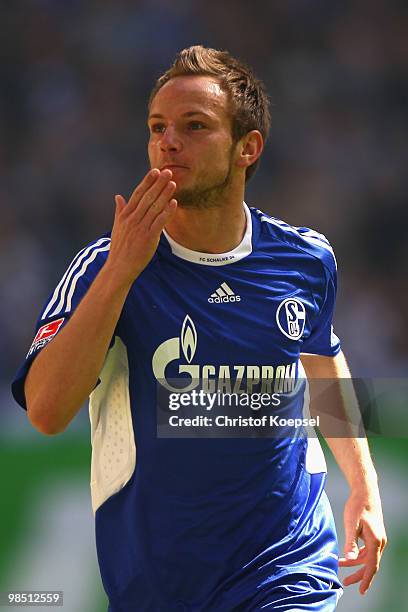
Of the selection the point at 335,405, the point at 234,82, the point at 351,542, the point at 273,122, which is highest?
the point at 273,122

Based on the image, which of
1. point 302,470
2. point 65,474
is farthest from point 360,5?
point 302,470

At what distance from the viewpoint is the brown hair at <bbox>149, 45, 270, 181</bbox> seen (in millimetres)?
4086

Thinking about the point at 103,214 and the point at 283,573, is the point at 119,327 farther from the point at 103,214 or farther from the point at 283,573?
the point at 103,214

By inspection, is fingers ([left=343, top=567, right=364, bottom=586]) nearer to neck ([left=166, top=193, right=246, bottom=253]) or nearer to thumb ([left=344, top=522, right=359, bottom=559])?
thumb ([left=344, top=522, right=359, bottom=559])

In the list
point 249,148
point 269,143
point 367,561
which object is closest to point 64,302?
point 249,148

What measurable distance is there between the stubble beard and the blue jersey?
0.17 metres

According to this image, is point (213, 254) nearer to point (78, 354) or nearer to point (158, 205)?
point (158, 205)

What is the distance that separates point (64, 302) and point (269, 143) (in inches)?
397

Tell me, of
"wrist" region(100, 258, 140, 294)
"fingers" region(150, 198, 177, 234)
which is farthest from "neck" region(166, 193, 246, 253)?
"wrist" region(100, 258, 140, 294)

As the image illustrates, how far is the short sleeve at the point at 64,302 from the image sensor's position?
3635 mm

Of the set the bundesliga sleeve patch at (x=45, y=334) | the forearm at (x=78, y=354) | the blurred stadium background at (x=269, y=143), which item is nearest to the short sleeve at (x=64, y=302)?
the bundesliga sleeve patch at (x=45, y=334)

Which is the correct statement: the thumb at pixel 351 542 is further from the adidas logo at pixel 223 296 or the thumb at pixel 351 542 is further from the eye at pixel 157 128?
the eye at pixel 157 128

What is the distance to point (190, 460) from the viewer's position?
3811 millimetres

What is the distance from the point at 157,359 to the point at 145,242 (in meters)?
0.52
